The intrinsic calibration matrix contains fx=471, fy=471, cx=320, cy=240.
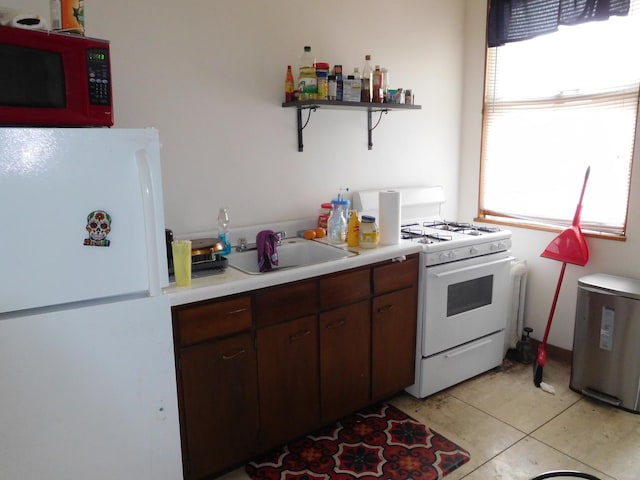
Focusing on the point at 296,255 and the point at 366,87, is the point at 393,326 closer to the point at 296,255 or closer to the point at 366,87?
the point at 296,255

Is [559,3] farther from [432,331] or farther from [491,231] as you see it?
[432,331]

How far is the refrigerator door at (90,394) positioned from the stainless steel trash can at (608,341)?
7.70 ft

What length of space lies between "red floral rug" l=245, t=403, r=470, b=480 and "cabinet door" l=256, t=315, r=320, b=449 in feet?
0.34

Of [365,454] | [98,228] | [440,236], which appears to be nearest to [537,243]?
[440,236]

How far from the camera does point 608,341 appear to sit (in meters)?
2.68

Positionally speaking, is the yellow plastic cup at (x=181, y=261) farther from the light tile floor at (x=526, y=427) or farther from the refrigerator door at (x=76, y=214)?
the light tile floor at (x=526, y=427)

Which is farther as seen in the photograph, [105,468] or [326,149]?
[326,149]

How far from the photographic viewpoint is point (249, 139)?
2625 mm

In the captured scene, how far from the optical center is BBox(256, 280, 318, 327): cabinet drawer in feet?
6.79

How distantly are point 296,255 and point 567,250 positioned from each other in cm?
169

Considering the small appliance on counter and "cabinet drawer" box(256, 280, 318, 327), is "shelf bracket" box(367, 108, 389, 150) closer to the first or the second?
"cabinet drawer" box(256, 280, 318, 327)

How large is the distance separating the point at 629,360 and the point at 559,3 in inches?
85.3

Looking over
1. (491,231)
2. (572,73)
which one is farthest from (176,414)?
(572,73)

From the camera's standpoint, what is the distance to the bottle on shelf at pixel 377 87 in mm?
2816
